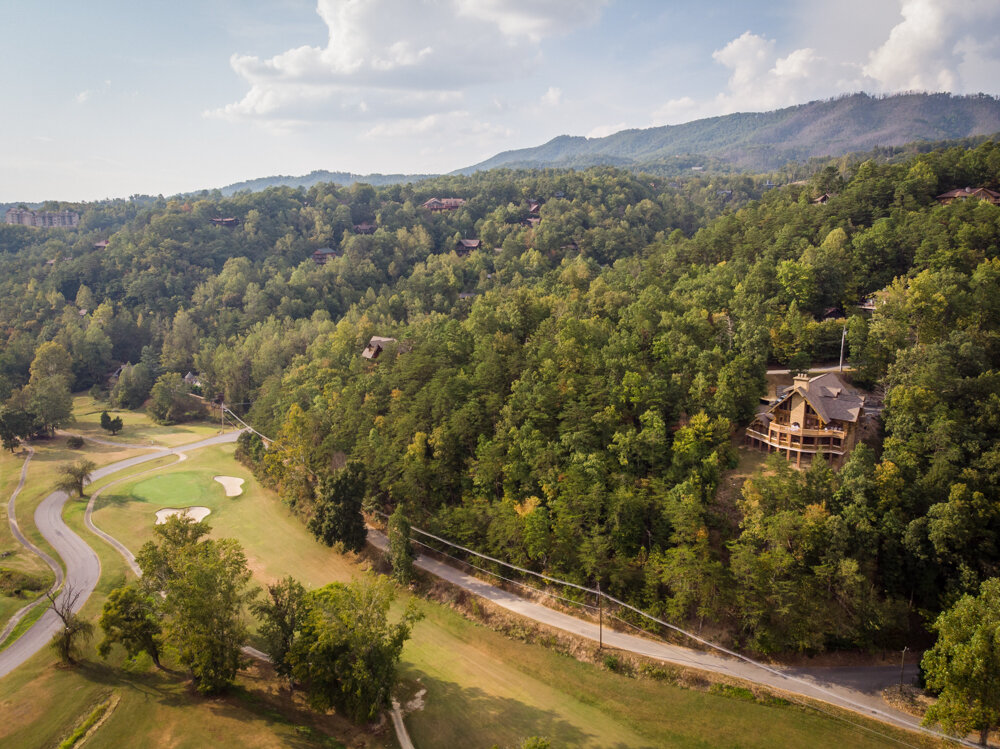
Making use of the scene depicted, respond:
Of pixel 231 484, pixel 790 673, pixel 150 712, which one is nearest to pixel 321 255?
pixel 231 484

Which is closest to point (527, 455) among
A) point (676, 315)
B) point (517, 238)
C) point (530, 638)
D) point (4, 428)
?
point (530, 638)

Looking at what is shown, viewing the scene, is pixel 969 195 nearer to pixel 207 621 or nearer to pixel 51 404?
pixel 207 621

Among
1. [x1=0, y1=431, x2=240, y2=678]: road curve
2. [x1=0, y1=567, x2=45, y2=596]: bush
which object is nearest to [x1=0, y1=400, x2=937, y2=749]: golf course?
[x1=0, y1=431, x2=240, y2=678]: road curve

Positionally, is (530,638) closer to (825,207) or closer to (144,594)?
(144,594)

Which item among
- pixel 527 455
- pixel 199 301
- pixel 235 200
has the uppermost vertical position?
pixel 235 200

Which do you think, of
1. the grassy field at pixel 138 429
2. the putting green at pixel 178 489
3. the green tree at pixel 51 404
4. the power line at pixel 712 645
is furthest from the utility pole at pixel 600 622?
the green tree at pixel 51 404

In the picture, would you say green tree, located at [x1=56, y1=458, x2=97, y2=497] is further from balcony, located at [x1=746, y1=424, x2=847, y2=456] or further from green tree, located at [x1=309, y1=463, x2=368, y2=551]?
balcony, located at [x1=746, y1=424, x2=847, y2=456]

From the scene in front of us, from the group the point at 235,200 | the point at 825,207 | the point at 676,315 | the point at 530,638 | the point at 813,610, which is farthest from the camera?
the point at 235,200
